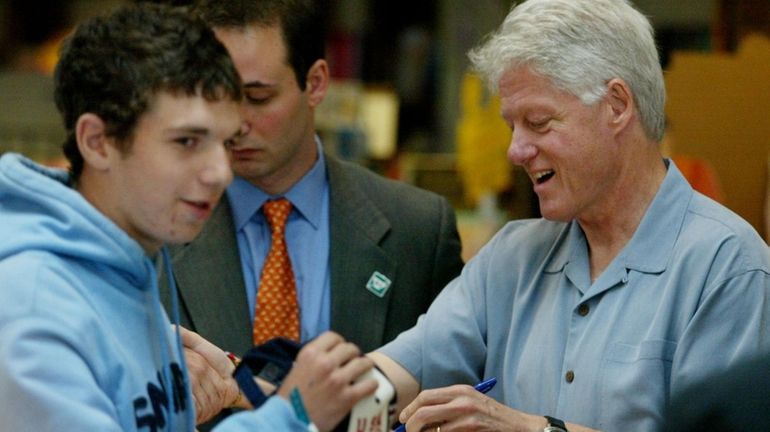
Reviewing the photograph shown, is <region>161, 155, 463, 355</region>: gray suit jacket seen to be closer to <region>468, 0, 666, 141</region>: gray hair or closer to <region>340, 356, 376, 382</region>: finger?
<region>468, 0, 666, 141</region>: gray hair

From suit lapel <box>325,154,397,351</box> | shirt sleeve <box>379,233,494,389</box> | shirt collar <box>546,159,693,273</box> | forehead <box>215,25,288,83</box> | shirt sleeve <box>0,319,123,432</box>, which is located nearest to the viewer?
shirt sleeve <box>0,319,123,432</box>

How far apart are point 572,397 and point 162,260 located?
3.24 ft

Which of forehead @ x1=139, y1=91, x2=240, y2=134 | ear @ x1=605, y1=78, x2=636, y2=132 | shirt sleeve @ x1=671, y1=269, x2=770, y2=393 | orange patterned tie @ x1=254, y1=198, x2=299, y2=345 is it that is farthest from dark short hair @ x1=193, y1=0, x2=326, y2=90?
shirt sleeve @ x1=671, y1=269, x2=770, y2=393

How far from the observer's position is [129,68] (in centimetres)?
230

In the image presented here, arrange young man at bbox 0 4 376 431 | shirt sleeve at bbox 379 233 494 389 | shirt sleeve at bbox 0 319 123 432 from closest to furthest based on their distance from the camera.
→ shirt sleeve at bbox 0 319 123 432 < young man at bbox 0 4 376 431 < shirt sleeve at bbox 379 233 494 389

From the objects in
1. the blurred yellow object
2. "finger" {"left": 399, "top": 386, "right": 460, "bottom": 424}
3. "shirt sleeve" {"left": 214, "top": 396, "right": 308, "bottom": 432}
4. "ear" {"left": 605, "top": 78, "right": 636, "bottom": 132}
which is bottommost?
the blurred yellow object

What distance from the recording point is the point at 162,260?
2.71 metres

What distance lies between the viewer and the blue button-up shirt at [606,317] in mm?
2863

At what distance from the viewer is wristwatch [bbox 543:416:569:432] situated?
2.86 metres

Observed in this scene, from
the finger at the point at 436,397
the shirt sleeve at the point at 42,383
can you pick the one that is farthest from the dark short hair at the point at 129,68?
the finger at the point at 436,397

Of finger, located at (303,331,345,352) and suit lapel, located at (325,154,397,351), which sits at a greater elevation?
finger, located at (303,331,345,352)

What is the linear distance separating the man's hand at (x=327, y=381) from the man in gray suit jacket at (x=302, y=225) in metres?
1.42

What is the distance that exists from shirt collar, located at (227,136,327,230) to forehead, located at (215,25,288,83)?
1.19 ft

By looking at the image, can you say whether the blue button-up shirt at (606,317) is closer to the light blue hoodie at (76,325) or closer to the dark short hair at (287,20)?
the dark short hair at (287,20)
